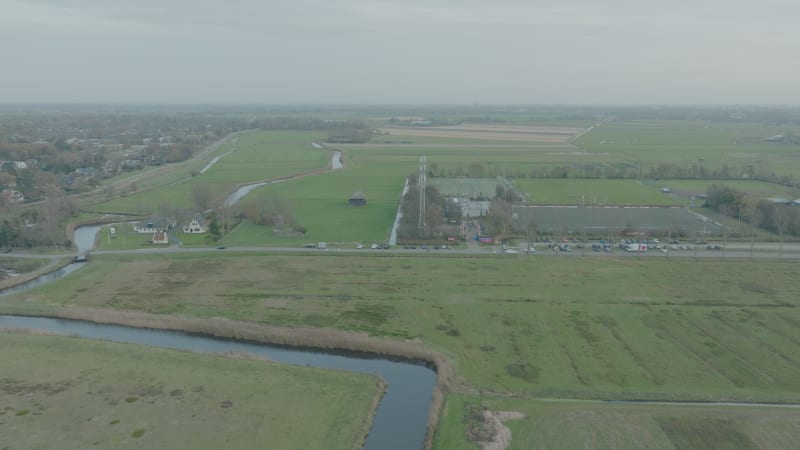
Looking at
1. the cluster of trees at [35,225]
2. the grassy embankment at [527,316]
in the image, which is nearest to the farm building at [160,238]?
the grassy embankment at [527,316]

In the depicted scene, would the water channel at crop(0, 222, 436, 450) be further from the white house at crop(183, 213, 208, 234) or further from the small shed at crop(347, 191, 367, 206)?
the small shed at crop(347, 191, 367, 206)

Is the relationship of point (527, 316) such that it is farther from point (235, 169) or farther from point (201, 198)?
point (235, 169)

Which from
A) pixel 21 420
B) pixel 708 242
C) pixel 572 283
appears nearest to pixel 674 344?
pixel 572 283

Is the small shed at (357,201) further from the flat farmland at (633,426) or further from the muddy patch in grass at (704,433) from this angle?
the muddy patch in grass at (704,433)

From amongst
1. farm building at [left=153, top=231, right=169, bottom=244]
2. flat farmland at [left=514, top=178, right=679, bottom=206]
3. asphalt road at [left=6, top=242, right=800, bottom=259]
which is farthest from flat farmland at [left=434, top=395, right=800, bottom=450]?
flat farmland at [left=514, top=178, right=679, bottom=206]

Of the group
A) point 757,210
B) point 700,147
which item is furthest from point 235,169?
point 700,147

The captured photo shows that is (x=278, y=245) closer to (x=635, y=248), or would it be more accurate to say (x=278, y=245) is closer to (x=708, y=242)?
(x=635, y=248)
